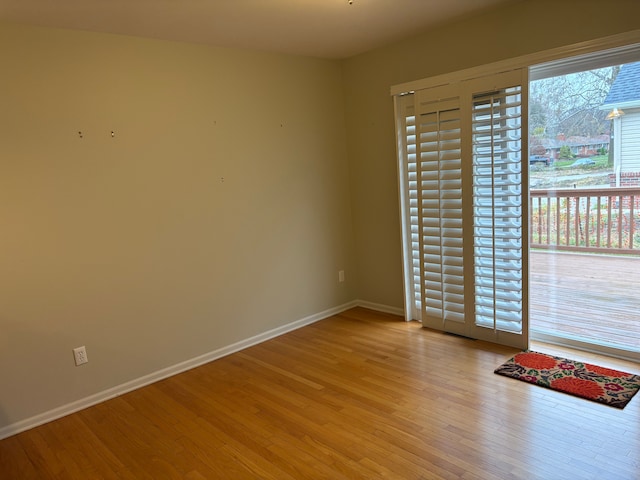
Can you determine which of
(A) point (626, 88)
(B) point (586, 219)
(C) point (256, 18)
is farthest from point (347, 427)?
(A) point (626, 88)

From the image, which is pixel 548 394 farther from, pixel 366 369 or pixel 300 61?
pixel 300 61

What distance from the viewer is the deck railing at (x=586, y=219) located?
3000mm

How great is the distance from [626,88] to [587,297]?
4.68 ft

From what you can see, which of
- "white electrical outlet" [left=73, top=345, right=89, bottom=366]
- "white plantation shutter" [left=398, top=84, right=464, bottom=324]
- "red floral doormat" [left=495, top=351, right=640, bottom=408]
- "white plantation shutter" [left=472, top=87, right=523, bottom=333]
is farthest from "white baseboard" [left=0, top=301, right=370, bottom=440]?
"red floral doormat" [left=495, top=351, right=640, bottom=408]

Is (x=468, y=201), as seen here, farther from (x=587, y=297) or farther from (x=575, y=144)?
(x=587, y=297)

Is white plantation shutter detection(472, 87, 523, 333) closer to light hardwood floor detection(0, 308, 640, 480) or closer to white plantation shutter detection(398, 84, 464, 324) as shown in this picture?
white plantation shutter detection(398, 84, 464, 324)

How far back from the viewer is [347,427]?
254cm

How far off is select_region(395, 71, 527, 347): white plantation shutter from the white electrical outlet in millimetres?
2591

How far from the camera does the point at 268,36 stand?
3.36m

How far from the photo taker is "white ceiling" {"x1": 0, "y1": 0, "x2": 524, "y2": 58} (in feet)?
8.34

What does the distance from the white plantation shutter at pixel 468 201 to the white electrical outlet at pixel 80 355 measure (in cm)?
259

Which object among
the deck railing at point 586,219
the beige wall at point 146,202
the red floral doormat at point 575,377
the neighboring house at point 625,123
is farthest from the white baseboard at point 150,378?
the neighboring house at point 625,123

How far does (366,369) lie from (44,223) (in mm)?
2298

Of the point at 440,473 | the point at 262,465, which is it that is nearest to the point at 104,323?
the point at 262,465
